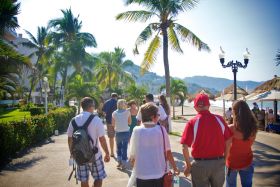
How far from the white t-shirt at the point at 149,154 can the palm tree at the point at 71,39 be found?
32982 millimetres

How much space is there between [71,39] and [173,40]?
2254 cm

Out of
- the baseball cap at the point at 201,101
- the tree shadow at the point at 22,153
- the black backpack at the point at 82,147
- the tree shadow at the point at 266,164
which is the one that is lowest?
the tree shadow at the point at 22,153

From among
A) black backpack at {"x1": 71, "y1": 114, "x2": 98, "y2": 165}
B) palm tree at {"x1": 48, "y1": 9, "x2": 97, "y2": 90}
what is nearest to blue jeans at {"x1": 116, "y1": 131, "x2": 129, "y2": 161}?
black backpack at {"x1": 71, "y1": 114, "x2": 98, "y2": 165}

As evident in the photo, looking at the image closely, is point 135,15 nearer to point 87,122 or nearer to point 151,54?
point 151,54

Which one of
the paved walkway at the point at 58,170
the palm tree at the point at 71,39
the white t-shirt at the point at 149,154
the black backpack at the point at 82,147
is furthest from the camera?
the palm tree at the point at 71,39

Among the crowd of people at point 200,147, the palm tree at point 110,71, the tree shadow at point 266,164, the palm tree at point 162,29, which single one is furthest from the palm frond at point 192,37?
the palm tree at point 110,71

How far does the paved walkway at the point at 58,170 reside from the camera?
267 inches

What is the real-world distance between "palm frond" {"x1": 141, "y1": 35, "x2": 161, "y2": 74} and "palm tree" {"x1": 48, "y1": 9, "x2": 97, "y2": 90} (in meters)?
19.4

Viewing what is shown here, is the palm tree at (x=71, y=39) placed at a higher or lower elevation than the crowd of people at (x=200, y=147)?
higher

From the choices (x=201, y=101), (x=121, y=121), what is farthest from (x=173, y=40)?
(x=201, y=101)

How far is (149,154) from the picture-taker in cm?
380

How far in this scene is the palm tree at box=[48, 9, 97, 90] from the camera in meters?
35.8

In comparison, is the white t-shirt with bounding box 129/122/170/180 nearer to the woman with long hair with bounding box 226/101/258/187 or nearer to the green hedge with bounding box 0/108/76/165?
the woman with long hair with bounding box 226/101/258/187

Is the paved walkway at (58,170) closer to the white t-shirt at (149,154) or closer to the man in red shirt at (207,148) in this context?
the man in red shirt at (207,148)
